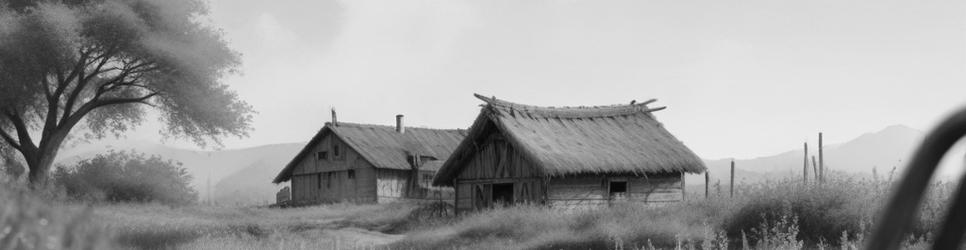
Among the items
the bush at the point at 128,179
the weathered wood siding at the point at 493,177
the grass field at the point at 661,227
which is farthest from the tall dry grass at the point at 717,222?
the bush at the point at 128,179

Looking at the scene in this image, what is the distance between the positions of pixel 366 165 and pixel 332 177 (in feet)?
9.49

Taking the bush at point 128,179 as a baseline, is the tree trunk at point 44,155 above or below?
above

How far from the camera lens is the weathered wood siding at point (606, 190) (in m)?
27.4

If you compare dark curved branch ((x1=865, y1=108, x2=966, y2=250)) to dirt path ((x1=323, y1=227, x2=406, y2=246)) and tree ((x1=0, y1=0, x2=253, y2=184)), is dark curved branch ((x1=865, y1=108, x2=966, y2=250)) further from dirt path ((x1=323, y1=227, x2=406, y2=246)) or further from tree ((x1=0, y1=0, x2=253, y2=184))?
tree ((x1=0, y1=0, x2=253, y2=184))

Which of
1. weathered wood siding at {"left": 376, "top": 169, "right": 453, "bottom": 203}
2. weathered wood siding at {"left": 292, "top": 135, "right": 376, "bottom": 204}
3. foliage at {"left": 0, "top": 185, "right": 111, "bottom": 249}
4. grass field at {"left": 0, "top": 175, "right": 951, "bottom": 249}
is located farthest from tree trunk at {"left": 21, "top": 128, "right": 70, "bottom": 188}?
foliage at {"left": 0, "top": 185, "right": 111, "bottom": 249}

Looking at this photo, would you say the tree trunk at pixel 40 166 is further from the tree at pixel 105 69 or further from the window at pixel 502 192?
the window at pixel 502 192

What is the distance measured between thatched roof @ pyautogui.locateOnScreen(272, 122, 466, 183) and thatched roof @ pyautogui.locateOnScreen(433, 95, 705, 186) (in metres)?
14.9

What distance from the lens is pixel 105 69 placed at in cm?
→ 3706

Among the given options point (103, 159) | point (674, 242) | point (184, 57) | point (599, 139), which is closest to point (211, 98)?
point (184, 57)

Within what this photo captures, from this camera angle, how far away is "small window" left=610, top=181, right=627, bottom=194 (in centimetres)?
2906

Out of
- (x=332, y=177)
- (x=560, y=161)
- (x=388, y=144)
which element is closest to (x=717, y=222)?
(x=560, y=161)

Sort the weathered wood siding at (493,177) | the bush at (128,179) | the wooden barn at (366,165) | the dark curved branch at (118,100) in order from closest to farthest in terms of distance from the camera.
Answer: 1. the weathered wood siding at (493,177)
2. the bush at (128,179)
3. the dark curved branch at (118,100)
4. the wooden barn at (366,165)

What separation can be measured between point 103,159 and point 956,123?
40.8m

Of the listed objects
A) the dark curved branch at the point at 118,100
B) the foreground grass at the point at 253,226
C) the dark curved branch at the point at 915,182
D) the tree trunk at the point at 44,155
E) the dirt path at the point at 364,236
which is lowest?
the dirt path at the point at 364,236
